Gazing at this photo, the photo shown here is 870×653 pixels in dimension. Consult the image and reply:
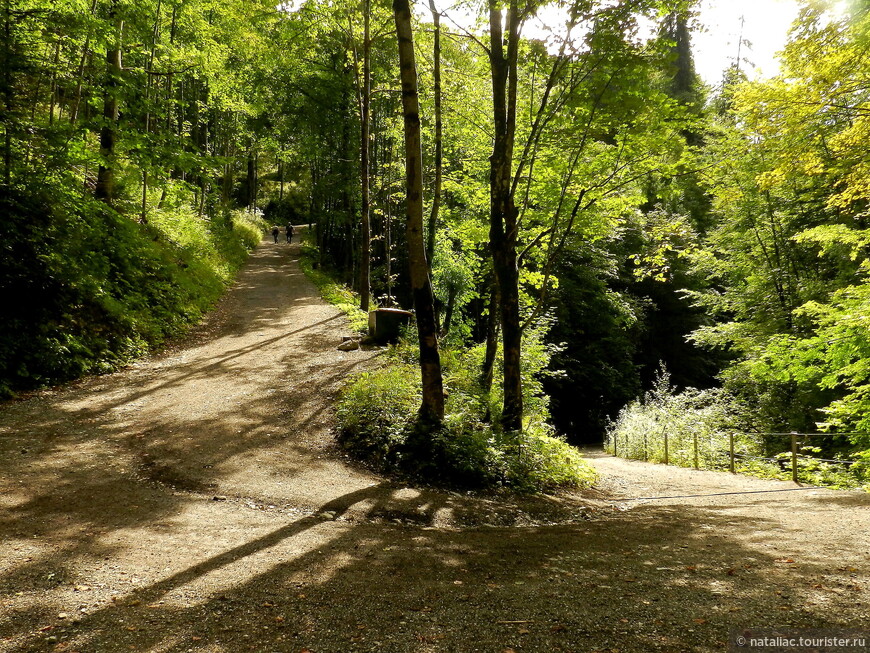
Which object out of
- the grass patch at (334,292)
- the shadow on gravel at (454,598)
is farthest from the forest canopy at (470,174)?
the shadow on gravel at (454,598)

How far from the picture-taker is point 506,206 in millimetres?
8953

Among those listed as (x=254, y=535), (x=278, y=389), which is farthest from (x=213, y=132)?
(x=254, y=535)

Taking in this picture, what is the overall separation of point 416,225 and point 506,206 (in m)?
1.97

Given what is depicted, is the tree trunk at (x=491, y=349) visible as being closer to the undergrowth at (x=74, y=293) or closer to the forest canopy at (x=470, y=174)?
the forest canopy at (x=470, y=174)

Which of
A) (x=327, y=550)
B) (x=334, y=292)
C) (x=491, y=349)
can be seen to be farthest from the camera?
(x=334, y=292)

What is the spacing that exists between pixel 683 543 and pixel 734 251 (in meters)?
17.8

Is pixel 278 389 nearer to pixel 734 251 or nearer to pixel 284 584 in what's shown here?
pixel 284 584

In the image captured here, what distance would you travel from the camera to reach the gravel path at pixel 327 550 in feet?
10.2

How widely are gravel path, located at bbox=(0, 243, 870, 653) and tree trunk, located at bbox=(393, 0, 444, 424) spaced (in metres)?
1.86

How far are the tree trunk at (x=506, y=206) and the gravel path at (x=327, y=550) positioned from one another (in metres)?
2.21

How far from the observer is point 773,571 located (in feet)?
13.9

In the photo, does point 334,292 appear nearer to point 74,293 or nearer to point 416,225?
point 74,293

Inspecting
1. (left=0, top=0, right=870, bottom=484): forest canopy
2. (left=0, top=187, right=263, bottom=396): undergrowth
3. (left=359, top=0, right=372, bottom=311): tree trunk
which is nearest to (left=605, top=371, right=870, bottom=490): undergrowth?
(left=0, top=0, right=870, bottom=484): forest canopy

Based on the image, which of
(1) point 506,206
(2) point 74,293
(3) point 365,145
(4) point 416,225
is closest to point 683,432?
(1) point 506,206
